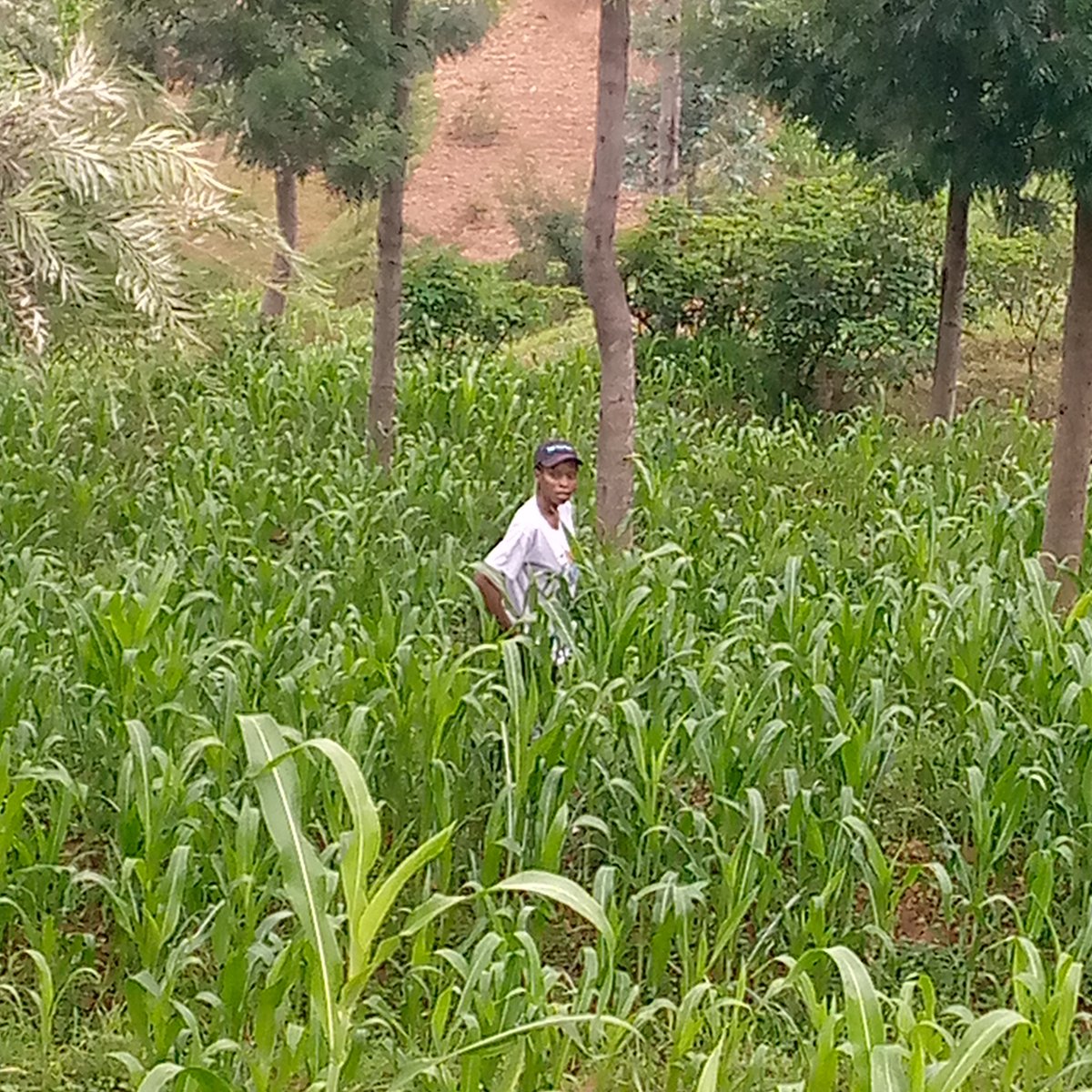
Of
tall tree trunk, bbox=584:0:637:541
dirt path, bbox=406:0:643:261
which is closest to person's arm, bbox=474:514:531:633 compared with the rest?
tall tree trunk, bbox=584:0:637:541

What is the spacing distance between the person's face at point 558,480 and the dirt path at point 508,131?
17207 millimetres

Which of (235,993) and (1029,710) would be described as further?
(1029,710)

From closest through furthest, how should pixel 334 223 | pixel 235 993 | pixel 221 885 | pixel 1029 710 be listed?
1. pixel 235 993
2. pixel 221 885
3. pixel 1029 710
4. pixel 334 223

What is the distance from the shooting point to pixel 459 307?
46.2ft

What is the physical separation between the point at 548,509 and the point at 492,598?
34 cm

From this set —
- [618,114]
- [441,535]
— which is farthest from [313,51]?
[441,535]

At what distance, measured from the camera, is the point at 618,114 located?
5688mm

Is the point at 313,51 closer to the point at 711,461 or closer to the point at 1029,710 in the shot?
the point at 711,461

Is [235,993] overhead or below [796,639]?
below

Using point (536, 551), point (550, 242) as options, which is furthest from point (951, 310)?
point (550, 242)

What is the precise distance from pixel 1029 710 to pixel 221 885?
230 centimetres

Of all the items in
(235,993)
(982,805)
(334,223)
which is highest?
(334,223)

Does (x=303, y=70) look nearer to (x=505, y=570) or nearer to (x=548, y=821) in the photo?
(x=505, y=570)

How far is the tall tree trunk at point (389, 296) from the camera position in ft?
24.7
